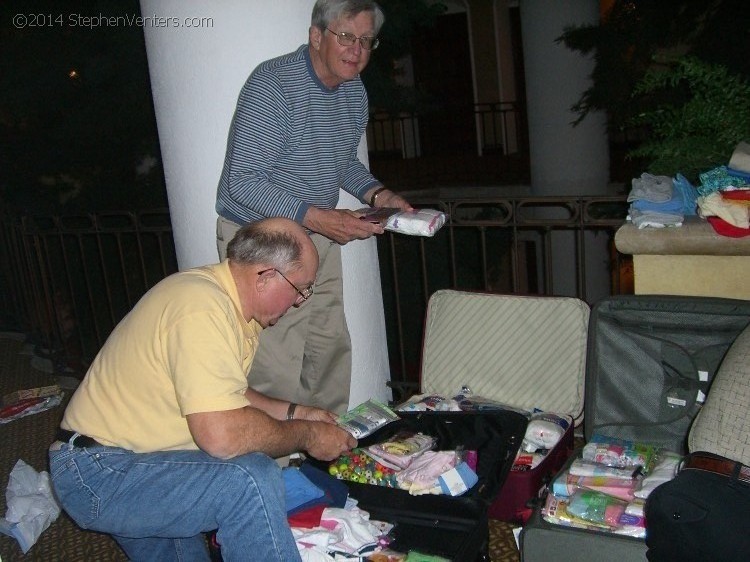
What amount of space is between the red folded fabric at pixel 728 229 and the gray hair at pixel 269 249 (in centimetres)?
147

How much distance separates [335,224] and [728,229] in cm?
133

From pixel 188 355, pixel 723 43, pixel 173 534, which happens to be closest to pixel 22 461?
pixel 173 534

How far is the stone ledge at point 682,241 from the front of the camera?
2.49m

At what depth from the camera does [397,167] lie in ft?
45.3

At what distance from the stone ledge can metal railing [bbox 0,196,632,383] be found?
334 mm

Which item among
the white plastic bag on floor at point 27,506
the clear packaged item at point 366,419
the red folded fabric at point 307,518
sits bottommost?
the white plastic bag on floor at point 27,506


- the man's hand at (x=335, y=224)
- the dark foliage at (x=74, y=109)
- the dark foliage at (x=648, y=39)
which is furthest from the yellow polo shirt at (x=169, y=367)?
the dark foliage at (x=74, y=109)

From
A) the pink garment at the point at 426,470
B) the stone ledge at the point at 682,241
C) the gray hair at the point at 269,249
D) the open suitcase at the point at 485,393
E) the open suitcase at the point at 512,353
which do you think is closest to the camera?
the gray hair at the point at 269,249

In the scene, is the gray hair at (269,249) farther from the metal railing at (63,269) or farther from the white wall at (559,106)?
the white wall at (559,106)

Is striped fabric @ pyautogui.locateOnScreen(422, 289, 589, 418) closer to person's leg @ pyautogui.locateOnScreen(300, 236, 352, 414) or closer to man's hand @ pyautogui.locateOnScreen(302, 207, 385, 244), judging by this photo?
person's leg @ pyautogui.locateOnScreen(300, 236, 352, 414)

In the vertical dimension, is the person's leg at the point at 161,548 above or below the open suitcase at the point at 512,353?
below

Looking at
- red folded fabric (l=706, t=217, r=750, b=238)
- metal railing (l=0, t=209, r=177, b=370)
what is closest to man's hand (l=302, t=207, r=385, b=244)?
red folded fabric (l=706, t=217, r=750, b=238)

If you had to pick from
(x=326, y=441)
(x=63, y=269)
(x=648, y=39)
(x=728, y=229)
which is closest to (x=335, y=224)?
(x=326, y=441)

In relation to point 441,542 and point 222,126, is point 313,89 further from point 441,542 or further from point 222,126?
point 441,542
